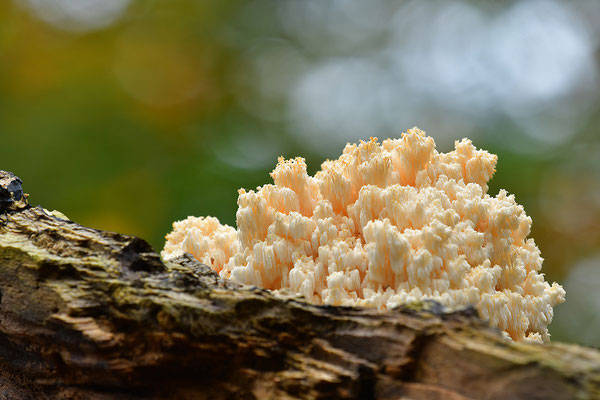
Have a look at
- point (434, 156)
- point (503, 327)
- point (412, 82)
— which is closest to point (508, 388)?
point (503, 327)

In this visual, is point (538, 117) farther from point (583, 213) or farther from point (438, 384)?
point (438, 384)

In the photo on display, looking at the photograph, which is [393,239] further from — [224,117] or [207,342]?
[224,117]

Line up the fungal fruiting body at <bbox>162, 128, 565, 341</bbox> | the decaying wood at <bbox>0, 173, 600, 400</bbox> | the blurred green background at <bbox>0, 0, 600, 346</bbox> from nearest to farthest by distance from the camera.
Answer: the decaying wood at <bbox>0, 173, 600, 400</bbox> < the fungal fruiting body at <bbox>162, 128, 565, 341</bbox> < the blurred green background at <bbox>0, 0, 600, 346</bbox>


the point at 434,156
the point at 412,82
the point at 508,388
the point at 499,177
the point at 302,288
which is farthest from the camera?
the point at 412,82

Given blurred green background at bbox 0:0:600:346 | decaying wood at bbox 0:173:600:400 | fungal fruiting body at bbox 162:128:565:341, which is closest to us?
decaying wood at bbox 0:173:600:400

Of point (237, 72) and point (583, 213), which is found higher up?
point (237, 72)
